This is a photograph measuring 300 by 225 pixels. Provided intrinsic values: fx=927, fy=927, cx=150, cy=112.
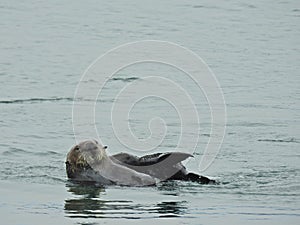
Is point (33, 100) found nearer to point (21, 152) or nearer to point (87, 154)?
point (21, 152)

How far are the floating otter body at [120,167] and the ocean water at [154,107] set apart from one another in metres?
0.12

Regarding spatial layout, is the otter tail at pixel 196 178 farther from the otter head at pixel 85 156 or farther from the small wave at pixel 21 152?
the small wave at pixel 21 152

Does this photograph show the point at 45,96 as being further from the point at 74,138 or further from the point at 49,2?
the point at 49,2

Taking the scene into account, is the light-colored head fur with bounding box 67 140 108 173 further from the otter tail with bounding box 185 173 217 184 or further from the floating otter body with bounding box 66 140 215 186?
the otter tail with bounding box 185 173 217 184

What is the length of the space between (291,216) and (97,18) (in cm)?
1416

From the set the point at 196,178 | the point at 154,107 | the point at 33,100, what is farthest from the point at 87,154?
the point at 33,100

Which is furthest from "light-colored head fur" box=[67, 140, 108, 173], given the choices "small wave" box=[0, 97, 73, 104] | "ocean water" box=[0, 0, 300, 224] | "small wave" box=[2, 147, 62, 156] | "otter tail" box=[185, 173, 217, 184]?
"small wave" box=[0, 97, 73, 104]

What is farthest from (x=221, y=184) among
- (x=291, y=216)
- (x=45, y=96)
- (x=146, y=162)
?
(x=45, y=96)

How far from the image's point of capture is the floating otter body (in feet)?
28.9

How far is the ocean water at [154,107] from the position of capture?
26.7ft

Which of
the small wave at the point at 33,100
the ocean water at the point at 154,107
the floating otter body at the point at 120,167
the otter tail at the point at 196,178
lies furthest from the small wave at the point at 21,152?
the small wave at the point at 33,100

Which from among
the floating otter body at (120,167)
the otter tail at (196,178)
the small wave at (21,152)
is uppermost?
the small wave at (21,152)

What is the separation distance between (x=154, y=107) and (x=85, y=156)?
190 inches

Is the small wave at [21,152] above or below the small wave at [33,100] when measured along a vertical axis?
below
